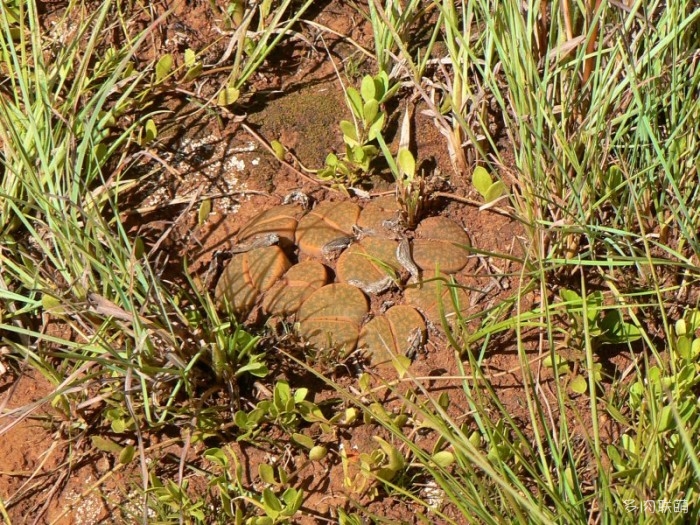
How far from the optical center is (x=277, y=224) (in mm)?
1935

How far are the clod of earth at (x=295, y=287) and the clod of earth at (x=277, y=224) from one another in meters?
0.09

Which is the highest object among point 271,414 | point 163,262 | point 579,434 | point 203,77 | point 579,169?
point 203,77

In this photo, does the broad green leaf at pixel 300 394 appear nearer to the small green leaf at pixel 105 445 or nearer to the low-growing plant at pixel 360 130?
the small green leaf at pixel 105 445

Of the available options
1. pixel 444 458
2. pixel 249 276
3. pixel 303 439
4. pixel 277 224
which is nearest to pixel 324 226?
pixel 277 224

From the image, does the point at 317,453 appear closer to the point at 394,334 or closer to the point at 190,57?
the point at 394,334

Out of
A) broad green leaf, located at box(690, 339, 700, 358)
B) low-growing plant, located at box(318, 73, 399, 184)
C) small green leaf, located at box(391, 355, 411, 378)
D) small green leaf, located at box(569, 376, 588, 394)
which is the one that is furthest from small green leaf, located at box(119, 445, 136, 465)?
broad green leaf, located at box(690, 339, 700, 358)

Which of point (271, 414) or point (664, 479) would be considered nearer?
point (664, 479)

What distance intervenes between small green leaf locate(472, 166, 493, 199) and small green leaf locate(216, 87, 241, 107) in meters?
0.69

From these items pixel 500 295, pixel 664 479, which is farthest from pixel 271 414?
pixel 664 479

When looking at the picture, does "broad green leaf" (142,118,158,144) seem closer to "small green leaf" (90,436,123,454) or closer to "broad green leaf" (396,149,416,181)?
"broad green leaf" (396,149,416,181)

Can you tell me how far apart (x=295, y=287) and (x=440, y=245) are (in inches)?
14.3

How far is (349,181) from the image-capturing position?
1998mm

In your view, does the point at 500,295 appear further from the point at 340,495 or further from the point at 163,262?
the point at 163,262

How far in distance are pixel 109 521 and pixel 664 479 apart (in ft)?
3.50
